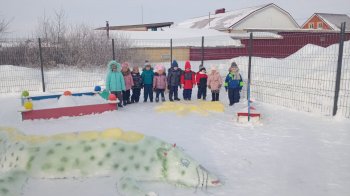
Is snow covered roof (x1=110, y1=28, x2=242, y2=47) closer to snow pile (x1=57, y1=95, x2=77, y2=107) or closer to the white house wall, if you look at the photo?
the white house wall

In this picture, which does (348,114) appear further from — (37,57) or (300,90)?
(37,57)

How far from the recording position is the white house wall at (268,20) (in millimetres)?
36156

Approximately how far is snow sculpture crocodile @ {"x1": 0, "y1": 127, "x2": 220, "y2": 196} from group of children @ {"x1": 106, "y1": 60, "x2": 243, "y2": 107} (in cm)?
431

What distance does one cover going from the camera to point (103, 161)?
3691 mm

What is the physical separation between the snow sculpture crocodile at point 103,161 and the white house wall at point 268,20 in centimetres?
3338

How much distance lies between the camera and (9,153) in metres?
3.72

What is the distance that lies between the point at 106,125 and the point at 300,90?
21.2 ft

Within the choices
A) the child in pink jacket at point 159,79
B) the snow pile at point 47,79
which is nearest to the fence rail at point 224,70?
the snow pile at point 47,79

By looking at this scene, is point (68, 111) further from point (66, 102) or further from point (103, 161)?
point (103, 161)

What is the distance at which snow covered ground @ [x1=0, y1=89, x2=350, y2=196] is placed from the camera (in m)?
3.58

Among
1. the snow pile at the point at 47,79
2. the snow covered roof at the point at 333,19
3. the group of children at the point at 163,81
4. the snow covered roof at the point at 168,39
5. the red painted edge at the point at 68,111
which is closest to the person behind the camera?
the red painted edge at the point at 68,111

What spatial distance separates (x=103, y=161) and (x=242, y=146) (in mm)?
2531

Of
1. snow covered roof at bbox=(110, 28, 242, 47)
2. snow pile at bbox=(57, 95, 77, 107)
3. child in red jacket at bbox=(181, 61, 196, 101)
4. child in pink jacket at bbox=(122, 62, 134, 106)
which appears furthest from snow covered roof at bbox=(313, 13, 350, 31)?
snow pile at bbox=(57, 95, 77, 107)

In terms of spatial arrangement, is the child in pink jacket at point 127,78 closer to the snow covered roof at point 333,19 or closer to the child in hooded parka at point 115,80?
the child in hooded parka at point 115,80
